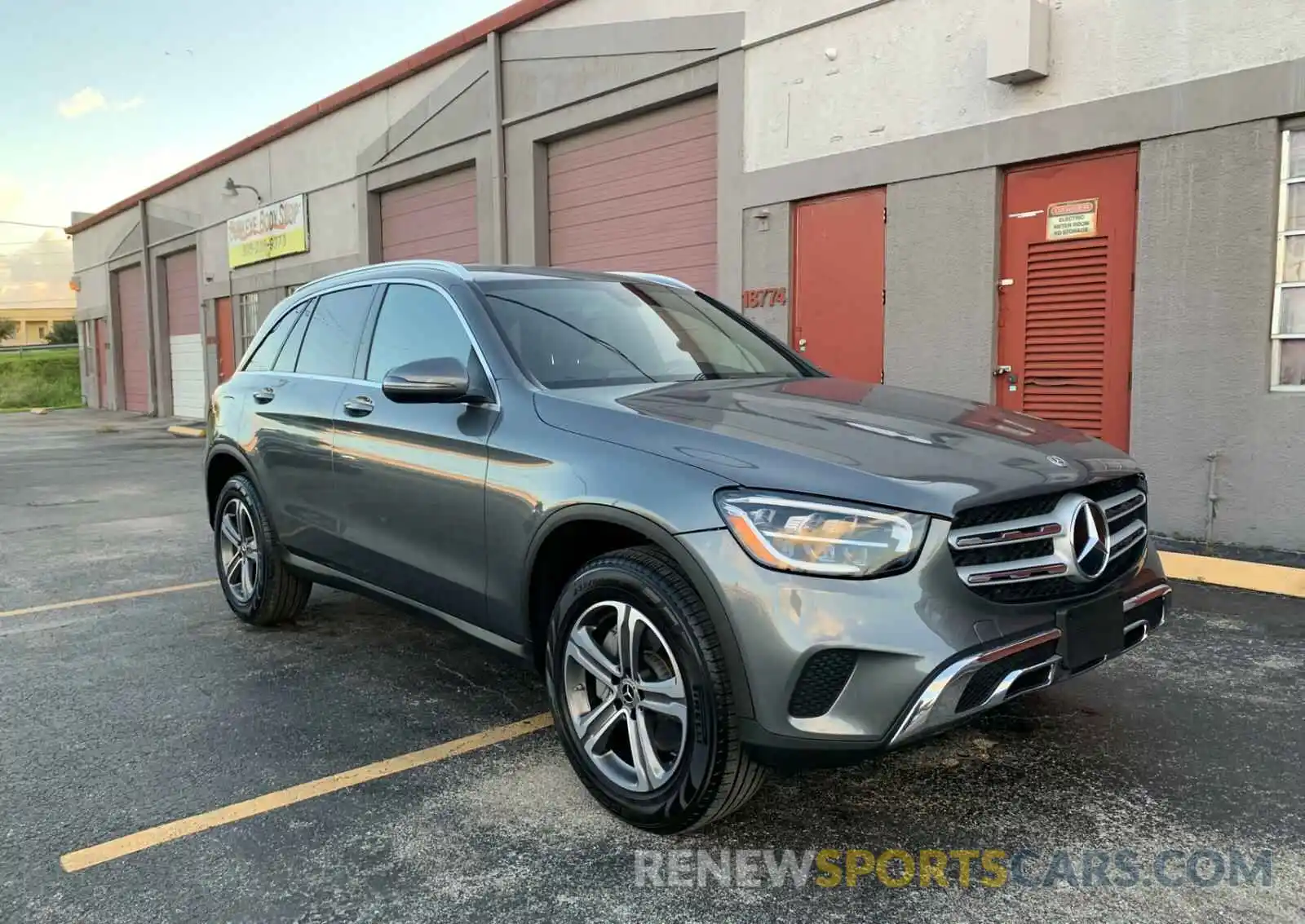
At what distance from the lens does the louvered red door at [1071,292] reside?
725 cm

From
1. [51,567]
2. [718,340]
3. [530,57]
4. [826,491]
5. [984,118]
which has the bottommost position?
[51,567]

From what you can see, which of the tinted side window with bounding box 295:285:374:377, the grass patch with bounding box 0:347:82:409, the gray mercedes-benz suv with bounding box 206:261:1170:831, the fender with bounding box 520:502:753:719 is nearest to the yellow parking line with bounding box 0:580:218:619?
the tinted side window with bounding box 295:285:374:377

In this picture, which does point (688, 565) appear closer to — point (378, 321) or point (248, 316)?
point (378, 321)

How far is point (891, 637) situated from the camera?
91.6 inches

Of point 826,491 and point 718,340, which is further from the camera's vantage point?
point 718,340

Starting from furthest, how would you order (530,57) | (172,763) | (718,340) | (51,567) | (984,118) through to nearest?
(530,57) < (984,118) < (51,567) < (718,340) < (172,763)

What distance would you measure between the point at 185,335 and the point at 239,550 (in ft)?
70.6

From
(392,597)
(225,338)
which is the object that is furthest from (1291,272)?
→ (225,338)

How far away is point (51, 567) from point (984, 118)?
299 inches

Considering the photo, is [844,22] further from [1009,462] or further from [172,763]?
[172,763]

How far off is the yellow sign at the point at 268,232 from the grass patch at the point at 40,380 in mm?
18747

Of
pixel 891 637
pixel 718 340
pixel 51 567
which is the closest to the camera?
pixel 891 637

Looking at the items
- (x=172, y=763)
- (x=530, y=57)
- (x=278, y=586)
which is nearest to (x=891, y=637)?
(x=172, y=763)

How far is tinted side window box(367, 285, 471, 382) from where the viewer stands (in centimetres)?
368
